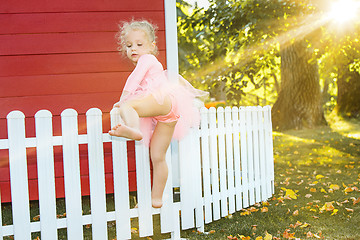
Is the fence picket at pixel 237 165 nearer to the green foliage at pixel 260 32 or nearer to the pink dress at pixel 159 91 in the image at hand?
the pink dress at pixel 159 91

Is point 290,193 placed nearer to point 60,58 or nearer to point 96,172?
point 96,172

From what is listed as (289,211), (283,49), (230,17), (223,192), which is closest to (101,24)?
(223,192)

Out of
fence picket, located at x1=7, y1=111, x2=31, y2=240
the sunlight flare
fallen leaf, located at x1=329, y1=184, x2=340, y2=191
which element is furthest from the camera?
the sunlight flare

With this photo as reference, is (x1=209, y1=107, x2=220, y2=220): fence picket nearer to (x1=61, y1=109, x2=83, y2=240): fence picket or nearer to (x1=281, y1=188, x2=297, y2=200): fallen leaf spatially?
(x1=281, y1=188, x2=297, y2=200): fallen leaf

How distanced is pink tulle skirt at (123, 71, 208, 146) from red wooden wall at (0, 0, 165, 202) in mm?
1345

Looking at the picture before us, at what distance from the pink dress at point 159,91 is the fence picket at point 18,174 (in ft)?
2.80

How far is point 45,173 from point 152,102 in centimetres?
98

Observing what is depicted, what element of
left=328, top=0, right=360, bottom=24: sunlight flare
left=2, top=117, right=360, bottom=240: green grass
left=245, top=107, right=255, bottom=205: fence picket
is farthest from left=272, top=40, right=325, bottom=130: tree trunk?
left=245, top=107, right=255, bottom=205: fence picket

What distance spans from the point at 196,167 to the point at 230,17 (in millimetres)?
6529

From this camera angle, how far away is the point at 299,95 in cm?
1351

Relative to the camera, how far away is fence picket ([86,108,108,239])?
331 cm

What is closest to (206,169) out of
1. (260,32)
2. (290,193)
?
(290,193)

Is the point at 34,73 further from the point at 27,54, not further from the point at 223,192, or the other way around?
the point at 223,192

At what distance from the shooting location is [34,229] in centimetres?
320
